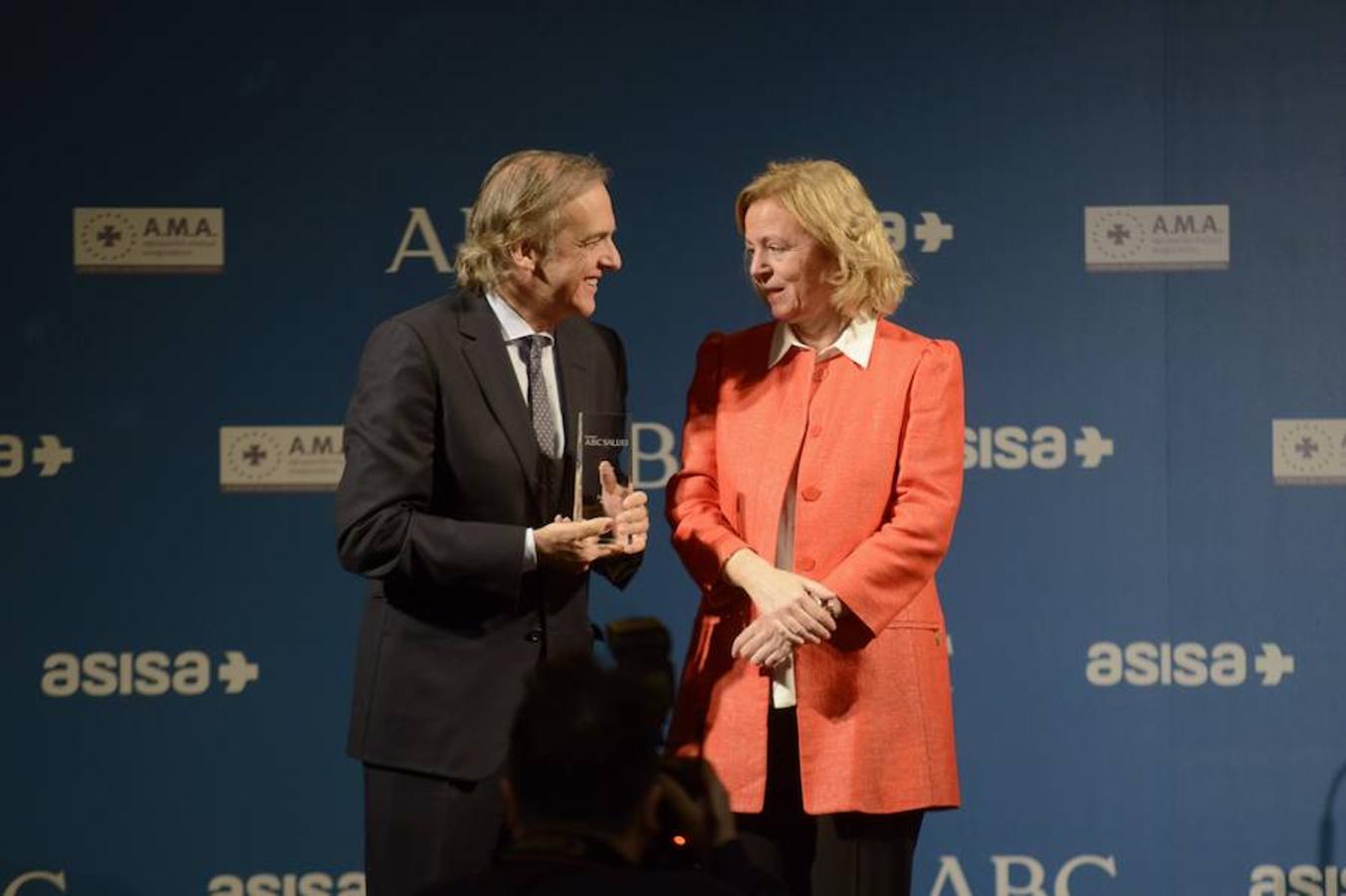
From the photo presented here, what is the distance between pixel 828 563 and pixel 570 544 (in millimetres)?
451

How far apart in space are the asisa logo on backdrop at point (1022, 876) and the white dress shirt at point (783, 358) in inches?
66.1

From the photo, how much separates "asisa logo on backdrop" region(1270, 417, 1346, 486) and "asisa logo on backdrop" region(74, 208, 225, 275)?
8.57ft

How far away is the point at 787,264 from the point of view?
3.12 meters

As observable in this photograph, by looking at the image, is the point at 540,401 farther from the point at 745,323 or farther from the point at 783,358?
the point at 745,323

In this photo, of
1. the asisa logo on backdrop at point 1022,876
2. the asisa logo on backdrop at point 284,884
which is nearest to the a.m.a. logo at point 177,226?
the asisa logo on backdrop at point 284,884

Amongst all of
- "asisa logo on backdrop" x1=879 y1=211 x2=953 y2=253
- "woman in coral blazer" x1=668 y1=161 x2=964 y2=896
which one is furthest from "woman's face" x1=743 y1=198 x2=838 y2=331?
"asisa logo on backdrop" x1=879 y1=211 x2=953 y2=253

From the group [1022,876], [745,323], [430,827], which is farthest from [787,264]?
[1022,876]

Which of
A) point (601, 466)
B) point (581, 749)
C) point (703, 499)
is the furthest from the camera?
point (703, 499)

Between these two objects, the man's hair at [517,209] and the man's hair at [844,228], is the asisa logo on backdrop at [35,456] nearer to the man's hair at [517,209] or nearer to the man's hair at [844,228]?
the man's hair at [517,209]

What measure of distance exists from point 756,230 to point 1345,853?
2.45 m

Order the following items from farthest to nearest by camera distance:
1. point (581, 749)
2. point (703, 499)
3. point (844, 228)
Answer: point (703, 499) → point (844, 228) → point (581, 749)

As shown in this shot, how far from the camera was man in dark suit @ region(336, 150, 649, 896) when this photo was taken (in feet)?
9.55

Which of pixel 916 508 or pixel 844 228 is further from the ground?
pixel 844 228

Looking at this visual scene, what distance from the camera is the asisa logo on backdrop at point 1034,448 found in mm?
4480
